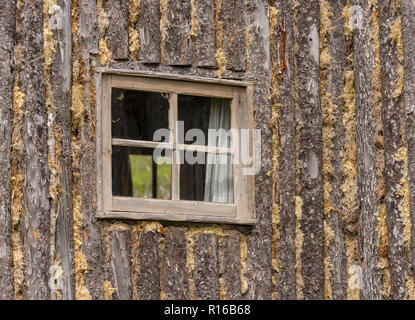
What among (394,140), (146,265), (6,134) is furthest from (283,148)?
(6,134)

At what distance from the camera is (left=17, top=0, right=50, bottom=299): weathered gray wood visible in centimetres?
539

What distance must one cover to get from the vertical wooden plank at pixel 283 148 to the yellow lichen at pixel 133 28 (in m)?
0.90

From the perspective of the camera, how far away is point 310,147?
240 inches

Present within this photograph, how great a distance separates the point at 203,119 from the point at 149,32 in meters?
0.66

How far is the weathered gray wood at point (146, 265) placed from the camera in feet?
18.2

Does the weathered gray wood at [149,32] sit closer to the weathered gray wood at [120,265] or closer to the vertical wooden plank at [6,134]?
the vertical wooden plank at [6,134]

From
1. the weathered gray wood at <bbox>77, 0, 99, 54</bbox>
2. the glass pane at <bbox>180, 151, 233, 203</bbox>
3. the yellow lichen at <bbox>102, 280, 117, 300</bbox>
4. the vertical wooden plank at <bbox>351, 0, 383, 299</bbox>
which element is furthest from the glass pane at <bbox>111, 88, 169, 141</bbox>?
the yellow lichen at <bbox>102, 280, 117, 300</bbox>

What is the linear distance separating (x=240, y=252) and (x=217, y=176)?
0.53 meters

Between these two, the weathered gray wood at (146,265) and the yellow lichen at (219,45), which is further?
the yellow lichen at (219,45)

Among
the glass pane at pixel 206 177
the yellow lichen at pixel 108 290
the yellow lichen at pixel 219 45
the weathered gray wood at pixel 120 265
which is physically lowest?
the yellow lichen at pixel 108 290

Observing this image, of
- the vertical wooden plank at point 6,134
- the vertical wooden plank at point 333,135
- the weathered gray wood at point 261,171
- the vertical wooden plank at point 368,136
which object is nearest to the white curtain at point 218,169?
the weathered gray wood at point 261,171

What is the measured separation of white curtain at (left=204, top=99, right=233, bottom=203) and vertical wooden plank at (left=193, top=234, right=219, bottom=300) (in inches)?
13.6

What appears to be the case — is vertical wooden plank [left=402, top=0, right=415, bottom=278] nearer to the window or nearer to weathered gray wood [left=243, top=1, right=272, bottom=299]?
weathered gray wood [left=243, top=1, right=272, bottom=299]

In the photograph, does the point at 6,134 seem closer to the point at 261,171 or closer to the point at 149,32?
the point at 149,32
